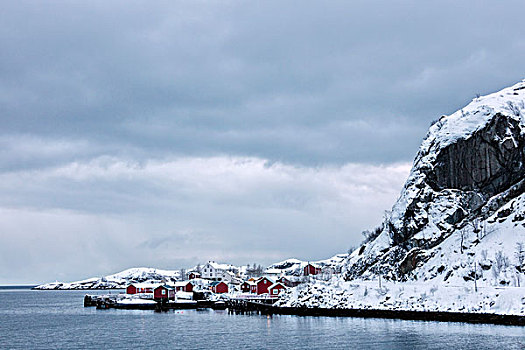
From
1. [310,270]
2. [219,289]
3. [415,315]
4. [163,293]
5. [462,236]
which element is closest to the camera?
[415,315]

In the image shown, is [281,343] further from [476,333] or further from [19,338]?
[19,338]

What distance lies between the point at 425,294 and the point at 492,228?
2594cm

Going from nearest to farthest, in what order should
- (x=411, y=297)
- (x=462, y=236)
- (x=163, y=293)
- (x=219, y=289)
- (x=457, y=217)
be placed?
1. (x=411, y=297)
2. (x=462, y=236)
3. (x=457, y=217)
4. (x=163, y=293)
5. (x=219, y=289)

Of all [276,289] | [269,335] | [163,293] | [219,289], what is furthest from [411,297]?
[219,289]

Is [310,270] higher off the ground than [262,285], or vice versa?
[310,270]

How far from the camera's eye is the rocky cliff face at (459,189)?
11025 centimetres

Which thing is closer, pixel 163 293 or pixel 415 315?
pixel 415 315

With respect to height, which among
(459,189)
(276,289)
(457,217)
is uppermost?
(459,189)

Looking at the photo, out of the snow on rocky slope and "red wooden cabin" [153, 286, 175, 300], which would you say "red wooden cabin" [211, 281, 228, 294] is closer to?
"red wooden cabin" [153, 286, 175, 300]

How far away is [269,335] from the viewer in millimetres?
70062

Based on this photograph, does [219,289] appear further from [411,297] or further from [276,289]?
[411,297]

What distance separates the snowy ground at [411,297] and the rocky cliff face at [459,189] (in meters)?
14.8

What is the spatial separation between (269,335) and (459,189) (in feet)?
206

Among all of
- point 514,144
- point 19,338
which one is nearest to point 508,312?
point 514,144
